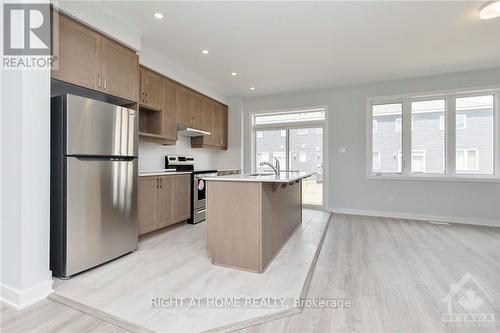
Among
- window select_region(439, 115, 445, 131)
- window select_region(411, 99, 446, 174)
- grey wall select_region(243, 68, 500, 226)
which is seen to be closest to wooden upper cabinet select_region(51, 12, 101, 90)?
grey wall select_region(243, 68, 500, 226)

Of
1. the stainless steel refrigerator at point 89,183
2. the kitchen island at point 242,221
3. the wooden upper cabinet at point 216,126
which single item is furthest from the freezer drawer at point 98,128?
the wooden upper cabinet at point 216,126

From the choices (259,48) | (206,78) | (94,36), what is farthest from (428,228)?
(94,36)

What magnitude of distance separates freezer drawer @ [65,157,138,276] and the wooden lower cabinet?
0.46 metres

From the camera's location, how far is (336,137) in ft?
16.1

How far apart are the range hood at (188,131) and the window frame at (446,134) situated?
3.36 m

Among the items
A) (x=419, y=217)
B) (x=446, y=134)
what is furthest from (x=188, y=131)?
(x=446, y=134)

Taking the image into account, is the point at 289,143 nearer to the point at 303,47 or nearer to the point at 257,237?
the point at 303,47

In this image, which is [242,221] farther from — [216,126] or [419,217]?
[419,217]

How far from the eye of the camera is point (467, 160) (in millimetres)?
4082

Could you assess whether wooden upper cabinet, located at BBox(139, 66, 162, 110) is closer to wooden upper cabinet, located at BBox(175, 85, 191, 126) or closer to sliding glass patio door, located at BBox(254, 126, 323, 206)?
wooden upper cabinet, located at BBox(175, 85, 191, 126)

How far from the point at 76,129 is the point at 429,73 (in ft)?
17.9

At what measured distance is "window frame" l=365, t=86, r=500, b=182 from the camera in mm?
3922

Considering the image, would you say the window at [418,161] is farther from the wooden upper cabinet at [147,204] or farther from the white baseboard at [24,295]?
the white baseboard at [24,295]

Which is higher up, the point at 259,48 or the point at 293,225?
the point at 259,48
